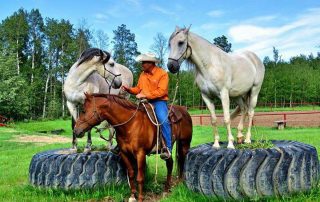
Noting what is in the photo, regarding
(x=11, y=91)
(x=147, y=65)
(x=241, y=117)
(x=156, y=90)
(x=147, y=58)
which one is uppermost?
(x=11, y=91)

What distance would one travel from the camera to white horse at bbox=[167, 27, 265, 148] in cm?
568

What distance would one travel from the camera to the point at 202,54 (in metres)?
5.86

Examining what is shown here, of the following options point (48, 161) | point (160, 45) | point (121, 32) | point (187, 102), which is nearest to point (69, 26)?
point (121, 32)

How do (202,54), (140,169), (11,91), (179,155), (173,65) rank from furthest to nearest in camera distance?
1. (11,91)
2. (179,155)
3. (140,169)
4. (202,54)
5. (173,65)

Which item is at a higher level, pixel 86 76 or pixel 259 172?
pixel 86 76

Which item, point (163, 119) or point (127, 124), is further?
point (163, 119)

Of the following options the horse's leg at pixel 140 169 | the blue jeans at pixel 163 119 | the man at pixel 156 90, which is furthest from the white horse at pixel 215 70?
the horse's leg at pixel 140 169

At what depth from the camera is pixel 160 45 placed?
160 ft

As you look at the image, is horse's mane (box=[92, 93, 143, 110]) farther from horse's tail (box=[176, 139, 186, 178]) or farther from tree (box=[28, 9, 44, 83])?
tree (box=[28, 9, 44, 83])

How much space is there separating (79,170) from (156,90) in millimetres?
2009

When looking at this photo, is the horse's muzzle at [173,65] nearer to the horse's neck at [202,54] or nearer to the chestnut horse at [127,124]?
the horse's neck at [202,54]

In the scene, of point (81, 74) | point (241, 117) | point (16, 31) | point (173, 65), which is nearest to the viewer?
point (173, 65)

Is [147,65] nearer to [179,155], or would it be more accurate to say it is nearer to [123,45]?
[179,155]

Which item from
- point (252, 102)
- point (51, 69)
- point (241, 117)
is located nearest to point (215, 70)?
point (252, 102)
